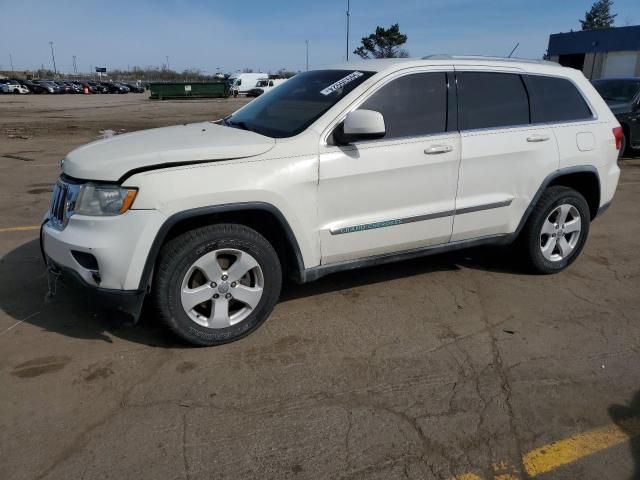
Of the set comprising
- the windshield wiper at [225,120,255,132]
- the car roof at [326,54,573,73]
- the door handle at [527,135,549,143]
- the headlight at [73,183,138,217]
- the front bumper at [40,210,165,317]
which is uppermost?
the car roof at [326,54,573,73]

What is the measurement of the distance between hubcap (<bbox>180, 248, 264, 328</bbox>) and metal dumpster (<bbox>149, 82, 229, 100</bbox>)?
46937 millimetres

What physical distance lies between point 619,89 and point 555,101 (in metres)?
8.52

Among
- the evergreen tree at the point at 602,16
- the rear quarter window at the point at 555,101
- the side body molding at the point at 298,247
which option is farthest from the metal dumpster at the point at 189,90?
the evergreen tree at the point at 602,16

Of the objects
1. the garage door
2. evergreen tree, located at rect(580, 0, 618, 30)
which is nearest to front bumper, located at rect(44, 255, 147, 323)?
the garage door

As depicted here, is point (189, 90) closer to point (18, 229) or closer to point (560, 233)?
point (18, 229)

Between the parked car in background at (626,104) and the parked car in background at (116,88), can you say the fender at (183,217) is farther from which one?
the parked car in background at (116,88)

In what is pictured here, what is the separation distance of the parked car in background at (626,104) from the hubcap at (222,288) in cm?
1006

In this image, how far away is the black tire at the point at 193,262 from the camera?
321cm

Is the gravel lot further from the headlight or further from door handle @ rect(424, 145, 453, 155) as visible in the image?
door handle @ rect(424, 145, 453, 155)

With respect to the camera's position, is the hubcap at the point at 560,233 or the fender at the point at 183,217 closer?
the fender at the point at 183,217

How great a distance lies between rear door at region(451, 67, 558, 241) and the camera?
162 inches

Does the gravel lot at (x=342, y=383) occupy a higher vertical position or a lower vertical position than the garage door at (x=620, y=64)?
lower

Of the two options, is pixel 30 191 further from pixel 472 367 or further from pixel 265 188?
pixel 472 367

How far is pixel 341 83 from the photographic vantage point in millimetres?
3918
